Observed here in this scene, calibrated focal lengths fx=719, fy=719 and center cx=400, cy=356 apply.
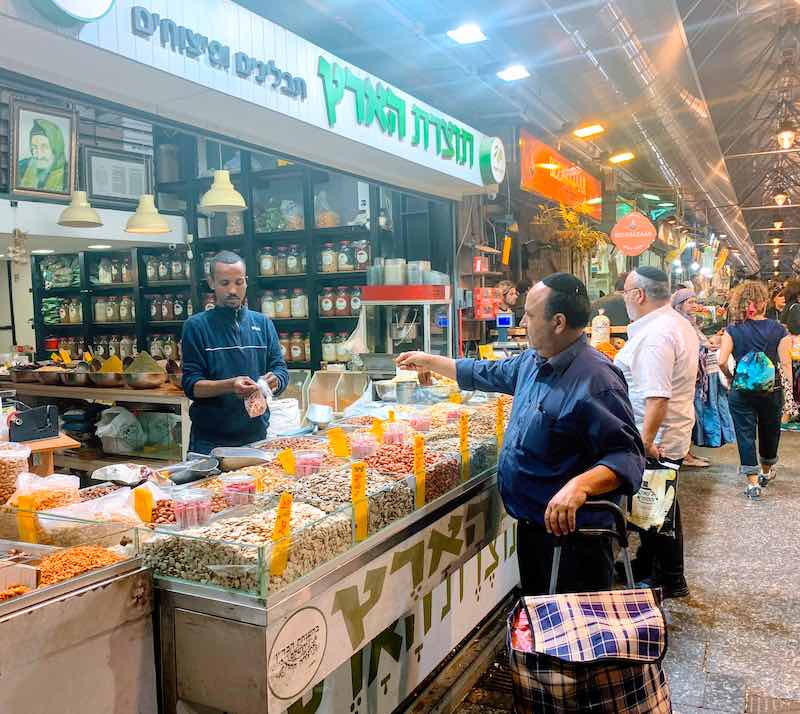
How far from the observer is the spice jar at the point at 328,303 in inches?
309

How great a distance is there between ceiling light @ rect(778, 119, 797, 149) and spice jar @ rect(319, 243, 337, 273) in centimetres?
628

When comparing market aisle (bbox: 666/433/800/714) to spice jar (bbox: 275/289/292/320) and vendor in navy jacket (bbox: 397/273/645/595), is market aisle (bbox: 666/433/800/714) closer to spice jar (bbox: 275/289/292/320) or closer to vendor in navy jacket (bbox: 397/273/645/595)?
vendor in navy jacket (bbox: 397/273/645/595)

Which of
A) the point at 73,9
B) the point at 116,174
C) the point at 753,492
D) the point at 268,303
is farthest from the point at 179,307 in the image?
the point at 753,492

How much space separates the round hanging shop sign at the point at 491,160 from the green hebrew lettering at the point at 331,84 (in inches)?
100

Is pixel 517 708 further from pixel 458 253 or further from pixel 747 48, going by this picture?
pixel 747 48

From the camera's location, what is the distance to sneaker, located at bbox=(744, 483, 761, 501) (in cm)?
591

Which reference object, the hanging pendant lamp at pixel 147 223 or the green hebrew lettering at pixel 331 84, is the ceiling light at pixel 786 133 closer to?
the green hebrew lettering at pixel 331 84

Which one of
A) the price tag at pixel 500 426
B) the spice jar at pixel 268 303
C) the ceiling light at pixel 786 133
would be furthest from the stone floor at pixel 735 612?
the ceiling light at pixel 786 133

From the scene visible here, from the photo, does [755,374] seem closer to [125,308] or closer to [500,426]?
[500,426]

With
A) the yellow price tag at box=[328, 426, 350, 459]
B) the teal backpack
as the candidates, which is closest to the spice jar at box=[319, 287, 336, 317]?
the teal backpack

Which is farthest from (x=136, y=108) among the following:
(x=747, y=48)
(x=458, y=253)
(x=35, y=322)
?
(x=35, y=322)

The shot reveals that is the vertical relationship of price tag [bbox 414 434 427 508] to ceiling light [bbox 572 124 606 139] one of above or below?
below

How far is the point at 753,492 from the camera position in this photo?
5930mm

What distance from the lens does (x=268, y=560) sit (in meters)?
1.70
